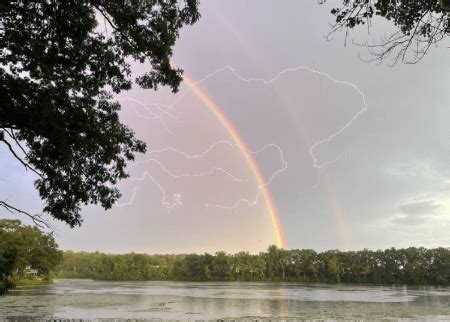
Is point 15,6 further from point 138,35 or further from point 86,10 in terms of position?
point 138,35

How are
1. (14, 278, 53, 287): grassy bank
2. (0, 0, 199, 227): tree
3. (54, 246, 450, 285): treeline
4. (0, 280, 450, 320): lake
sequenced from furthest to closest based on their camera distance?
(54, 246, 450, 285): treeline < (14, 278, 53, 287): grassy bank < (0, 280, 450, 320): lake < (0, 0, 199, 227): tree

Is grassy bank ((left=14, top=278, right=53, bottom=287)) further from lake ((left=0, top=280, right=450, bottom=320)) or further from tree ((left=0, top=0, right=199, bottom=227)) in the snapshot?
tree ((left=0, top=0, right=199, bottom=227))

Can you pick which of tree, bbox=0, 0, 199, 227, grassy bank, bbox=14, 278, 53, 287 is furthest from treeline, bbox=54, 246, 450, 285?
tree, bbox=0, 0, 199, 227

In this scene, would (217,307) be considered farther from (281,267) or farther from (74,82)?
(281,267)

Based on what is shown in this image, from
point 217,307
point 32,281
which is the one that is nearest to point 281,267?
point 32,281

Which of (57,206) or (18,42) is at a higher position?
(18,42)

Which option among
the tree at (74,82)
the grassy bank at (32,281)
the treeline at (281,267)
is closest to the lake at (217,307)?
the tree at (74,82)

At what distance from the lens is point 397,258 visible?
127875mm

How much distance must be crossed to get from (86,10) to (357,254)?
13715 cm

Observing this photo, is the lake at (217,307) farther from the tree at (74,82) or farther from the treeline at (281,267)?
the treeline at (281,267)

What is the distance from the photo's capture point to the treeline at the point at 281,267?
4791 inches

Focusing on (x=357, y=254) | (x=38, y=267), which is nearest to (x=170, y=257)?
(x=357, y=254)

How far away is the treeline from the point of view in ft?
399

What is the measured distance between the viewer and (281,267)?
493 feet
